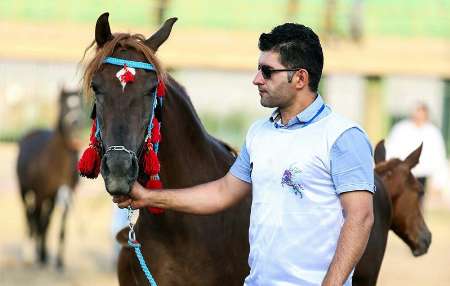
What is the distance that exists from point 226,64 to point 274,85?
1746cm

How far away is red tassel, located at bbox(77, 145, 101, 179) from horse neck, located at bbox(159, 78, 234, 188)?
589 mm

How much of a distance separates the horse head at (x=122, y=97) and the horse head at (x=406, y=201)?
9.27 feet

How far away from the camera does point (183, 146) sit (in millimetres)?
4785

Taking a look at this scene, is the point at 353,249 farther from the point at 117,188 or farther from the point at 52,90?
the point at 52,90

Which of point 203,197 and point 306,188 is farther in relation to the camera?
point 203,197

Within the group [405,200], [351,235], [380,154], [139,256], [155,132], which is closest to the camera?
[351,235]

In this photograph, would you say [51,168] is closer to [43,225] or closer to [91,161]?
[43,225]

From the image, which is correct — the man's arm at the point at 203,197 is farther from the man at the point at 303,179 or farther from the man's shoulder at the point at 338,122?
the man's shoulder at the point at 338,122

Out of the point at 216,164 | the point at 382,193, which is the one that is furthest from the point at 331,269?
the point at 382,193

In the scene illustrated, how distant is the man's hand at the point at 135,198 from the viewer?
3.96 metres

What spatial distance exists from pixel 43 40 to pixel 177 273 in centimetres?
1716

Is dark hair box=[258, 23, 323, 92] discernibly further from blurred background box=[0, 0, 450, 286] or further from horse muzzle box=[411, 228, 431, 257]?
blurred background box=[0, 0, 450, 286]

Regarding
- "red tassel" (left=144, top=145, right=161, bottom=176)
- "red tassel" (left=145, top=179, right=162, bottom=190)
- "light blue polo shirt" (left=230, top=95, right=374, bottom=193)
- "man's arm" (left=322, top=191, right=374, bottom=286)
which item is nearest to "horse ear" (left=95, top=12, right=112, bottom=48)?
"red tassel" (left=144, top=145, right=161, bottom=176)

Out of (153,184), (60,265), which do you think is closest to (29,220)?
(60,265)
